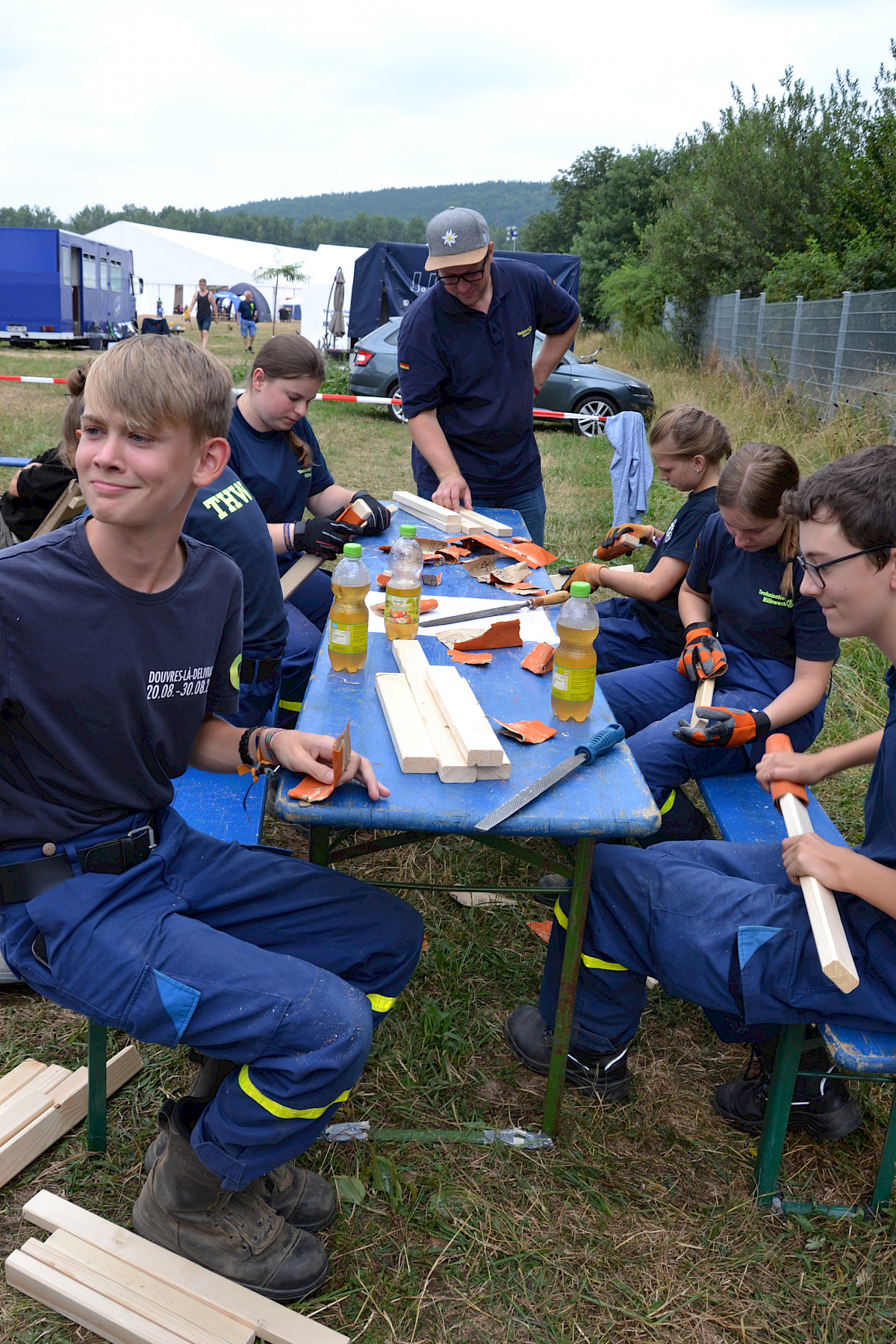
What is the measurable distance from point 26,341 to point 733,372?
1845cm

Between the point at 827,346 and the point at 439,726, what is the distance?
10.6 m

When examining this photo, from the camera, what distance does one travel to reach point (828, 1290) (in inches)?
81.7

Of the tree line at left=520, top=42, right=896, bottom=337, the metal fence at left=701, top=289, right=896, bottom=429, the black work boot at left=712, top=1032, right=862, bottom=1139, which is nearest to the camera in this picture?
the black work boot at left=712, top=1032, right=862, bottom=1139

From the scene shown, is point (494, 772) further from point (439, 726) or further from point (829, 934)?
point (829, 934)

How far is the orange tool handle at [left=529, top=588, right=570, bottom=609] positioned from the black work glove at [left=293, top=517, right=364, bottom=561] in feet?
2.76

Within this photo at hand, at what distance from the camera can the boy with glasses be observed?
202cm

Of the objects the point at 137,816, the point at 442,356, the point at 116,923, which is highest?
the point at 442,356

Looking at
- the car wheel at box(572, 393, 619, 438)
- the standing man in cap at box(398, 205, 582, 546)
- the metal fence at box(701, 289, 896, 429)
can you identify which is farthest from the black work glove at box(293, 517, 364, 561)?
the car wheel at box(572, 393, 619, 438)

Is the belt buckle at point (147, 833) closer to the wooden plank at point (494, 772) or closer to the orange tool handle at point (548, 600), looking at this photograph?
the wooden plank at point (494, 772)

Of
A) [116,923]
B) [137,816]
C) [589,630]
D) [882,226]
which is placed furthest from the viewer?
[882,226]

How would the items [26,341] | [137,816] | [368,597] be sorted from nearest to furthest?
1. [137,816]
2. [368,597]
3. [26,341]

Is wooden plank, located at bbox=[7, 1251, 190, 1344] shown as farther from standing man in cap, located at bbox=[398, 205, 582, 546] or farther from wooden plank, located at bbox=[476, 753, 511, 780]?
standing man in cap, located at bbox=[398, 205, 582, 546]

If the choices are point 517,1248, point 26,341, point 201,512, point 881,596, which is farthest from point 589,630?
point 26,341

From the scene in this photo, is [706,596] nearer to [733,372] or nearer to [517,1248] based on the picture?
[517,1248]
